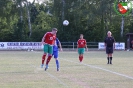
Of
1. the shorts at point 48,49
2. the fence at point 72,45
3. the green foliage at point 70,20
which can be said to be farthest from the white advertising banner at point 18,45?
the shorts at point 48,49

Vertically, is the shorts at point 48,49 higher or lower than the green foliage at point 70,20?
lower

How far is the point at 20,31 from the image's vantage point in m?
63.2

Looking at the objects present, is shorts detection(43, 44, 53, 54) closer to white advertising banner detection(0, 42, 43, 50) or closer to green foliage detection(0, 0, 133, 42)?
white advertising banner detection(0, 42, 43, 50)

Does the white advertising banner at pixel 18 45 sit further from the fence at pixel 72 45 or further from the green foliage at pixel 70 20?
the green foliage at pixel 70 20

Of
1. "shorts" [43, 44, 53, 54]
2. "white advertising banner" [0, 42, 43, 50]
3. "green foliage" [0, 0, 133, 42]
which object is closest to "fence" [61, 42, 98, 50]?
"green foliage" [0, 0, 133, 42]

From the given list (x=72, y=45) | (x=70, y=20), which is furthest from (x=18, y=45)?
(x=70, y=20)

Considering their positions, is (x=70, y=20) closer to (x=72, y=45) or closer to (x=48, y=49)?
(x=72, y=45)

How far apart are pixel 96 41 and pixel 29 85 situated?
51.1 meters

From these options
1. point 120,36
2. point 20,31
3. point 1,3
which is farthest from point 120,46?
point 1,3

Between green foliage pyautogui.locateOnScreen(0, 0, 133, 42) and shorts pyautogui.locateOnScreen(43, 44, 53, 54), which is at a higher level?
green foliage pyautogui.locateOnScreen(0, 0, 133, 42)

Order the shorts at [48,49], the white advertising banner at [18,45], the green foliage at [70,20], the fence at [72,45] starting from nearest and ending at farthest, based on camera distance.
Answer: the shorts at [48,49] → the white advertising banner at [18,45] → the fence at [72,45] → the green foliage at [70,20]

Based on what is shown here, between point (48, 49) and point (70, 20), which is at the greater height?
point (70, 20)

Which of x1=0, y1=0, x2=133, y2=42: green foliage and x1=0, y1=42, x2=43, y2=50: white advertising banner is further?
x1=0, y1=0, x2=133, y2=42: green foliage

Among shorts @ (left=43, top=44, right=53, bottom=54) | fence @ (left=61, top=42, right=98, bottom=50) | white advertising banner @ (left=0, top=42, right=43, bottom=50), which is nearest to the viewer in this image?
shorts @ (left=43, top=44, right=53, bottom=54)
